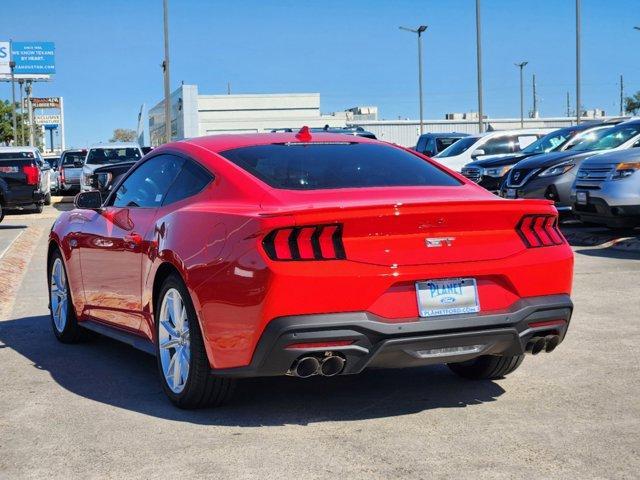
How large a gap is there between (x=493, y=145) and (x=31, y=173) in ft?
36.9

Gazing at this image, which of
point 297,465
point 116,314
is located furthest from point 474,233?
point 116,314

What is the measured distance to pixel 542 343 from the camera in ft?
17.2

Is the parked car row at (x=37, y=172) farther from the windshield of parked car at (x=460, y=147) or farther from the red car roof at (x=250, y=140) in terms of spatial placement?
the red car roof at (x=250, y=140)

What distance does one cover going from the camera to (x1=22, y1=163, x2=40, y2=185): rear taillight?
80.5 feet

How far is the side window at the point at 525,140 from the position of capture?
25234mm

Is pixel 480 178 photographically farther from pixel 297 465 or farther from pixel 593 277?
pixel 297 465

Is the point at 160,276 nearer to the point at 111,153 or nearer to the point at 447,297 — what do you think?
the point at 447,297

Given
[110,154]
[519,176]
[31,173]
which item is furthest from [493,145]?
[110,154]

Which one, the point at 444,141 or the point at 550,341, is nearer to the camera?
the point at 550,341

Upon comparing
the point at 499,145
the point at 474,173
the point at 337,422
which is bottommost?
the point at 337,422

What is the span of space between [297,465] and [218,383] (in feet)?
3.31

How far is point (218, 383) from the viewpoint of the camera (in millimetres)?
5328

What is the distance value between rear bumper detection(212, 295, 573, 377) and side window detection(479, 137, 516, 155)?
2088cm

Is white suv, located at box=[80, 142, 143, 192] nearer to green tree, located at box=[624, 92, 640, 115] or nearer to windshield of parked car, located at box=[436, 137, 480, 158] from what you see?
windshield of parked car, located at box=[436, 137, 480, 158]
